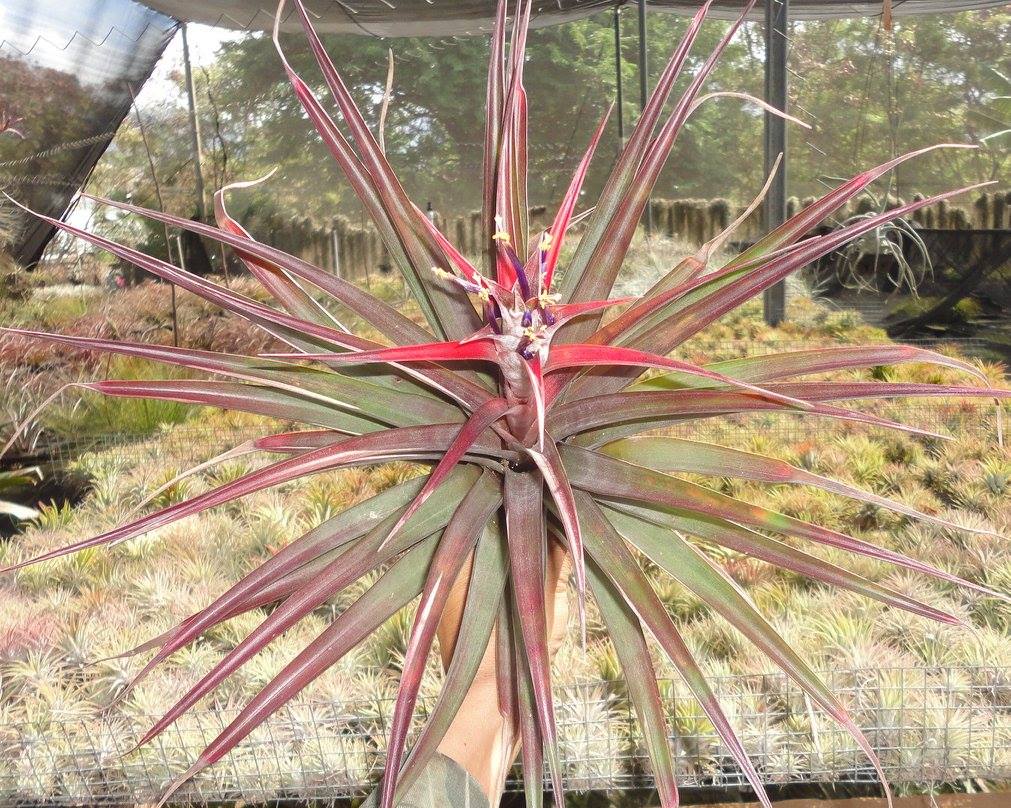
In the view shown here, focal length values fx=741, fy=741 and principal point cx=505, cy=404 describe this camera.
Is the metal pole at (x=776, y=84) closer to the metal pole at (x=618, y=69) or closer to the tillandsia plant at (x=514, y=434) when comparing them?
the metal pole at (x=618, y=69)

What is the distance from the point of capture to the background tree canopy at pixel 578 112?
178 centimetres

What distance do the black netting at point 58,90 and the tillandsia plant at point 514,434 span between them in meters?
1.62

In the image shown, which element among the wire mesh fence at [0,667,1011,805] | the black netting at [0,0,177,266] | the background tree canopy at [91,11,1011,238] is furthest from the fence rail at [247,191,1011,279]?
the wire mesh fence at [0,667,1011,805]

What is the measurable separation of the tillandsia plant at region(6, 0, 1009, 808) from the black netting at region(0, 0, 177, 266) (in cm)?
162

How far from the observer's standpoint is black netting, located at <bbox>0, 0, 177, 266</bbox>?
5.60ft

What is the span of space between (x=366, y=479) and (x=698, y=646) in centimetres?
79

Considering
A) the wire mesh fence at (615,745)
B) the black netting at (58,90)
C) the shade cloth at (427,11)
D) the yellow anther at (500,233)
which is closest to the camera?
the yellow anther at (500,233)

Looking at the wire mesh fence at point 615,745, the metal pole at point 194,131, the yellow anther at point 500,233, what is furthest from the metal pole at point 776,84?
the yellow anther at point 500,233

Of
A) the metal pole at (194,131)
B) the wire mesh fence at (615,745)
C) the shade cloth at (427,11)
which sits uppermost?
the shade cloth at (427,11)

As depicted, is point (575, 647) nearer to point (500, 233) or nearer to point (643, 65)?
point (500, 233)

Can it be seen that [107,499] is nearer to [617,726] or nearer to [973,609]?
[617,726]

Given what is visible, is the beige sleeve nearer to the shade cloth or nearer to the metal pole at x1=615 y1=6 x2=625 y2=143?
the metal pole at x1=615 y1=6 x2=625 y2=143

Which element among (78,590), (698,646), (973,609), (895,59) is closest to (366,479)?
(78,590)

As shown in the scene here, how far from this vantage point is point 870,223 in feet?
1.28
